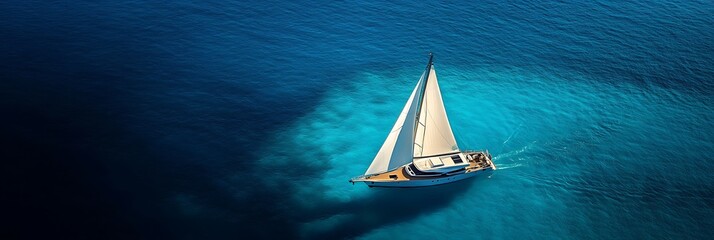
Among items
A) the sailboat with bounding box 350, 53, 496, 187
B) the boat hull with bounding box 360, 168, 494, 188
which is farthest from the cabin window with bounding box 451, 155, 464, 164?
the boat hull with bounding box 360, 168, 494, 188

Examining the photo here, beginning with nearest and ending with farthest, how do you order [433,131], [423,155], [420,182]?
[420,182] → [433,131] → [423,155]

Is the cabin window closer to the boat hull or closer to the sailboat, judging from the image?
the sailboat

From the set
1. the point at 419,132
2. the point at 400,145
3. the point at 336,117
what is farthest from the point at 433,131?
the point at 336,117

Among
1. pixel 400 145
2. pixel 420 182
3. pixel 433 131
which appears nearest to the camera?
pixel 400 145

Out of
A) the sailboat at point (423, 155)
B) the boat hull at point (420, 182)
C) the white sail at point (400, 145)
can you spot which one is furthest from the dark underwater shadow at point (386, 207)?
the white sail at point (400, 145)

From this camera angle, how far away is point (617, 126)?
8419cm

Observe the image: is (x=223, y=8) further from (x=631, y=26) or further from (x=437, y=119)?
(x=631, y=26)

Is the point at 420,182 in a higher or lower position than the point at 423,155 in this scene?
lower

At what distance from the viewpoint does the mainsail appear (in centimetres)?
6026

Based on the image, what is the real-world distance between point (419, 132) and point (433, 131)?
1.98m

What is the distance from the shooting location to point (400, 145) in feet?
206

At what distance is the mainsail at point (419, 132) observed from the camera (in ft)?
198

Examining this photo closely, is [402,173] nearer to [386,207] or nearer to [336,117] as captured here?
[386,207]

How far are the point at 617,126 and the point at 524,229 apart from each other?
3436 cm
